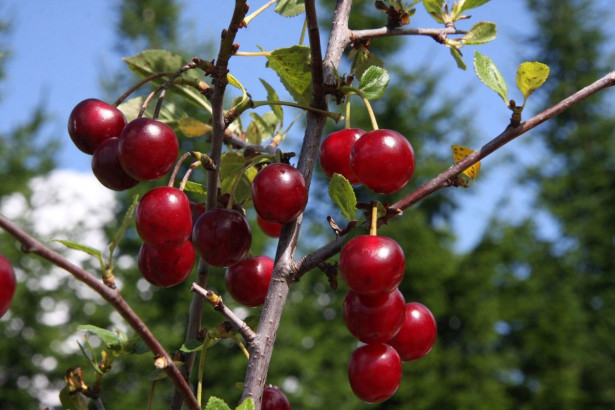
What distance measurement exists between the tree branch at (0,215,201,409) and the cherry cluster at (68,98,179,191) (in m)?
0.13

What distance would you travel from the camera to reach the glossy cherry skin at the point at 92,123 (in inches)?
22.3

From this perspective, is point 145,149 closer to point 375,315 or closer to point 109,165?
point 109,165

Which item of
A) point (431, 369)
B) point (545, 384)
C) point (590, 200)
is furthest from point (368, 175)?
point (590, 200)

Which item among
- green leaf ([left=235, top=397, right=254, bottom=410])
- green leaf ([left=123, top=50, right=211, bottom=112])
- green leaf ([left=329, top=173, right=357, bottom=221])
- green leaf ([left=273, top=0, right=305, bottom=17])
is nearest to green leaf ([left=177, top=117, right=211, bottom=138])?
green leaf ([left=123, top=50, right=211, bottom=112])

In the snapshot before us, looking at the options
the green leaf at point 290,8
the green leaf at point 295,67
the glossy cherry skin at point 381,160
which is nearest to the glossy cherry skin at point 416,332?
the glossy cherry skin at point 381,160

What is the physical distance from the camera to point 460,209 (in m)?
8.39

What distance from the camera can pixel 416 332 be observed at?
0.60 meters

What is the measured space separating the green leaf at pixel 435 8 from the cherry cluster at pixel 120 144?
30cm

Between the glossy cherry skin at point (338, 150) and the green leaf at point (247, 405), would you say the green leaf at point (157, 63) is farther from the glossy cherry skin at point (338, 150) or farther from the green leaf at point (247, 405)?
the green leaf at point (247, 405)

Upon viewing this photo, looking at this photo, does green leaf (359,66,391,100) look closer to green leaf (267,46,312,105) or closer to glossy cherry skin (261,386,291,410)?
green leaf (267,46,312,105)

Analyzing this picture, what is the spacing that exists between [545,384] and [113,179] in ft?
26.1

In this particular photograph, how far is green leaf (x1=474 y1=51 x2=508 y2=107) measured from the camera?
0.57m

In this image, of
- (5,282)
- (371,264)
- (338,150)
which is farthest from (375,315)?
(5,282)

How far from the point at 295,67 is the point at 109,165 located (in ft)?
0.60
